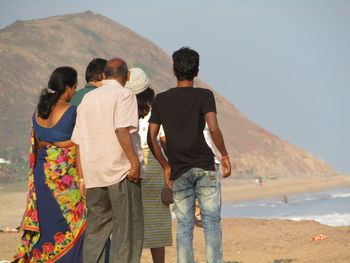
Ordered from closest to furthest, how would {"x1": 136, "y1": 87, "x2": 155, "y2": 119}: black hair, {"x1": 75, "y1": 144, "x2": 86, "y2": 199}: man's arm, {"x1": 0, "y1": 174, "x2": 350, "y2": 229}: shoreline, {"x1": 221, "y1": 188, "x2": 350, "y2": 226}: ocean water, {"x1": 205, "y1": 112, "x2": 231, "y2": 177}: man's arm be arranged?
{"x1": 205, "y1": 112, "x2": 231, "y2": 177}: man's arm → {"x1": 75, "y1": 144, "x2": 86, "y2": 199}: man's arm → {"x1": 136, "y1": 87, "x2": 155, "y2": 119}: black hair → {"x1": 221, "y1": 188, "x2": 350, "y2": 226}: ocean water → {"x1": 0, "y1": 174, "x2": 350, "y2": 229}: shoreline

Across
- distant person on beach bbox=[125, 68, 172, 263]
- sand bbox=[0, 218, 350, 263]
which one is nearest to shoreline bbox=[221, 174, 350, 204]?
sand bbox=[0, 218, 350, 263]

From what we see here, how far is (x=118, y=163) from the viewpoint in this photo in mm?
5922

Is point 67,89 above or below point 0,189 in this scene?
above

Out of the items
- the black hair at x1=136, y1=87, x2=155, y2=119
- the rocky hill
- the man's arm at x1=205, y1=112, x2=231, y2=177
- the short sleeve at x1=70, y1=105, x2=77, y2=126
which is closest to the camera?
the man's arm at x1=205, y1=112, x2=231, y2=177

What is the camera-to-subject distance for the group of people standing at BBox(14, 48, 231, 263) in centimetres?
595

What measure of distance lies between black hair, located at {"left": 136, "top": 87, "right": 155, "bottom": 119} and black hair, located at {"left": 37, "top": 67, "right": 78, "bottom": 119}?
712 mm

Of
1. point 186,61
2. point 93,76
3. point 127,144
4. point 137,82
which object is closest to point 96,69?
point 93,76

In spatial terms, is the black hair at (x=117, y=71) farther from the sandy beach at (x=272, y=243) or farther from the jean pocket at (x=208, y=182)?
the sandy beach at (x=272, y=243)

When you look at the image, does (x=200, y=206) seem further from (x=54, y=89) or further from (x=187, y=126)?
(x=54, y=89)

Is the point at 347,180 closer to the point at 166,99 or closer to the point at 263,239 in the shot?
the point at 263,239

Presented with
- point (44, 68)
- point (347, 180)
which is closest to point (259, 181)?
point (347, 180)

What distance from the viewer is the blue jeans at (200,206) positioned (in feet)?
20.1

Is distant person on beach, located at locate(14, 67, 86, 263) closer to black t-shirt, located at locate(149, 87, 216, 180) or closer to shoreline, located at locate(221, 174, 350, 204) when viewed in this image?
black t-shirt, located at locate(149, 87, 216, 180)

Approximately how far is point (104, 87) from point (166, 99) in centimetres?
50
